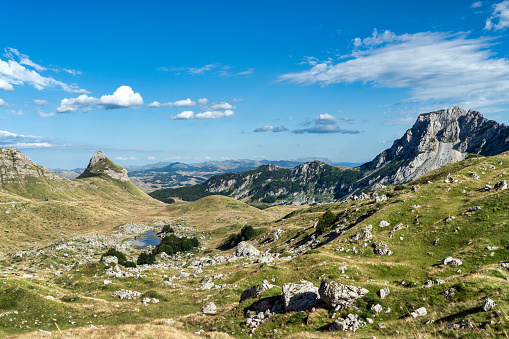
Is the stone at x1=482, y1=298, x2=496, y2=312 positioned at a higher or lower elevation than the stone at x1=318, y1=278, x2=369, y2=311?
higher

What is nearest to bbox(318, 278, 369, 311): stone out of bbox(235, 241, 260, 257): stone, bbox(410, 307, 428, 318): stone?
bbox(410, 307, 428, 318): stone

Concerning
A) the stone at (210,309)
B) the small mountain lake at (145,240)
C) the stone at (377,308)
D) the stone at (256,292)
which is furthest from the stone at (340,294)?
the small mountain lake at (145,240)

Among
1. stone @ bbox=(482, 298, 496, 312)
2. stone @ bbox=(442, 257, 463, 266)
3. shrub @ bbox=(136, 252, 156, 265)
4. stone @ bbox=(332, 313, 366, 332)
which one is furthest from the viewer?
shrub @ bbox=(136, 252, 156, 265)

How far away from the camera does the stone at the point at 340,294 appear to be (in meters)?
24.6

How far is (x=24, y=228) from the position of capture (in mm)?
125062

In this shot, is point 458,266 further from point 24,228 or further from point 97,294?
point 24,228

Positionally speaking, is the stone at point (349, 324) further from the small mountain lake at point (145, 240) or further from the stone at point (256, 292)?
the small mountain lake at point (145, 240)

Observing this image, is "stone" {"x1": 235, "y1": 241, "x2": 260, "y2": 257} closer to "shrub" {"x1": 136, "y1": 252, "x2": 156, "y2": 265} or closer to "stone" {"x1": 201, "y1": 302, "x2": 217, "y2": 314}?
"shrub" {"x1": 136, "y1": 252, "x2": 156, "y2": 265}

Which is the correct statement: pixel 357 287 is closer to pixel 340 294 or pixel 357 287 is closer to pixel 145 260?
pixel 340 294

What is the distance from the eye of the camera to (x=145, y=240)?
142 metres

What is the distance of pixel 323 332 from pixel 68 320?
30.2 m

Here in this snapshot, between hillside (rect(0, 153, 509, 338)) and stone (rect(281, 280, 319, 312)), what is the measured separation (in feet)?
0.35

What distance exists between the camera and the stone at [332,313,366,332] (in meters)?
21.8

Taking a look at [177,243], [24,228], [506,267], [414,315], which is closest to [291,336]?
[414,315]
